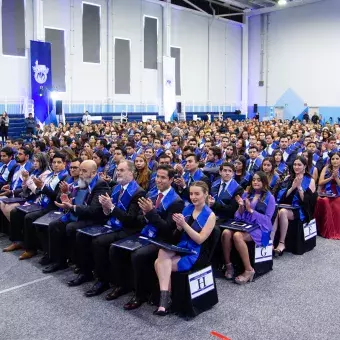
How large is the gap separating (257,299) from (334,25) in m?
24.5

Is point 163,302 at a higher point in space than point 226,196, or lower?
lower

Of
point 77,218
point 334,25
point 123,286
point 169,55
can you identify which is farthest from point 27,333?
point 334,25

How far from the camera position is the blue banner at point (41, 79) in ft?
61.2

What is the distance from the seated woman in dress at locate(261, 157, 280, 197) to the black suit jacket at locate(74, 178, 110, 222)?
84.7 inches

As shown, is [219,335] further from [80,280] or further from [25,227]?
[25,227]

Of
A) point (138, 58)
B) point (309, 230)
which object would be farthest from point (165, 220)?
point (138, 58)

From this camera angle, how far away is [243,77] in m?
29.1

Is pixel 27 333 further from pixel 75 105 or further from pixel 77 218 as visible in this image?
pixel 75 105

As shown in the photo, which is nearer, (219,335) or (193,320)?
(219,335)

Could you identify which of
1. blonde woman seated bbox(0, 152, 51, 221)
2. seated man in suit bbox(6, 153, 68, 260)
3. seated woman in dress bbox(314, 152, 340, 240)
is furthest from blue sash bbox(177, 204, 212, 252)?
seated woman in dress bbox(314, 152, 340, 240)

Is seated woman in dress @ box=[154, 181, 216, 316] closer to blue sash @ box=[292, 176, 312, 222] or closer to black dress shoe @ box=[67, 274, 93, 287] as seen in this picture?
black dress shoe @ box=[67, 274, 93, 287]

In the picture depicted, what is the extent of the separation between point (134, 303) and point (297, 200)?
261 centimetres

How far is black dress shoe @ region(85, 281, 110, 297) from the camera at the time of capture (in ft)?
13.5

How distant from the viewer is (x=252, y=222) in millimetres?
4555
